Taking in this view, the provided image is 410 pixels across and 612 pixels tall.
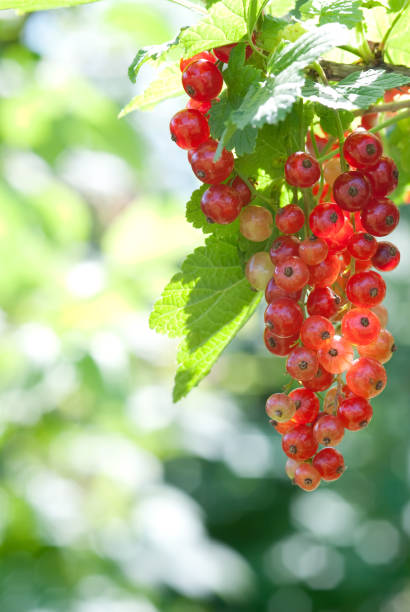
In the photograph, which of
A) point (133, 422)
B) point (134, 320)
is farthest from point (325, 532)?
point (134, 320)

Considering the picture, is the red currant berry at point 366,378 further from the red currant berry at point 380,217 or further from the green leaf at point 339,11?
the green leaf at point 339,11

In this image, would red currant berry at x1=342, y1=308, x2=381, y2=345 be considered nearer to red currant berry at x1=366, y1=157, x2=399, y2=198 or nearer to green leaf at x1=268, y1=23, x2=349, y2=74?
red currant berry at x1=366, y1=157, x2=399, y2=198

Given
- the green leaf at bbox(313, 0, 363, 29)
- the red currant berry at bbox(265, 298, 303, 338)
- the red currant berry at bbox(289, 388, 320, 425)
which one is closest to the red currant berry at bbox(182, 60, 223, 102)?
the green leaf at bbox(313, 0, 363, 29)

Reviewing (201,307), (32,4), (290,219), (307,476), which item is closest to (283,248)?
(290,219)

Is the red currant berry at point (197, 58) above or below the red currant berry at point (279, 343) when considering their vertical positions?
above

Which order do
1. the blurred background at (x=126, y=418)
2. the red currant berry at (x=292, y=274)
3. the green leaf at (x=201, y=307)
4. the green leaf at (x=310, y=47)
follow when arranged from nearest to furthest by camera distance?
the green leaf at (x=310, y=47) → the red currant berry at (x=292, y=274) → the green leaf at (x=201, y=307) → the blurred background at (x=126, y=418)

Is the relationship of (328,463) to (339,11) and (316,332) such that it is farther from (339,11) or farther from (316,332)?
(339,11)

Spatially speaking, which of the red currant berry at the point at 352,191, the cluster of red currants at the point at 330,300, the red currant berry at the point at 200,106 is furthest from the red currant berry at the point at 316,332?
the red currant berry at the point at 200,106
